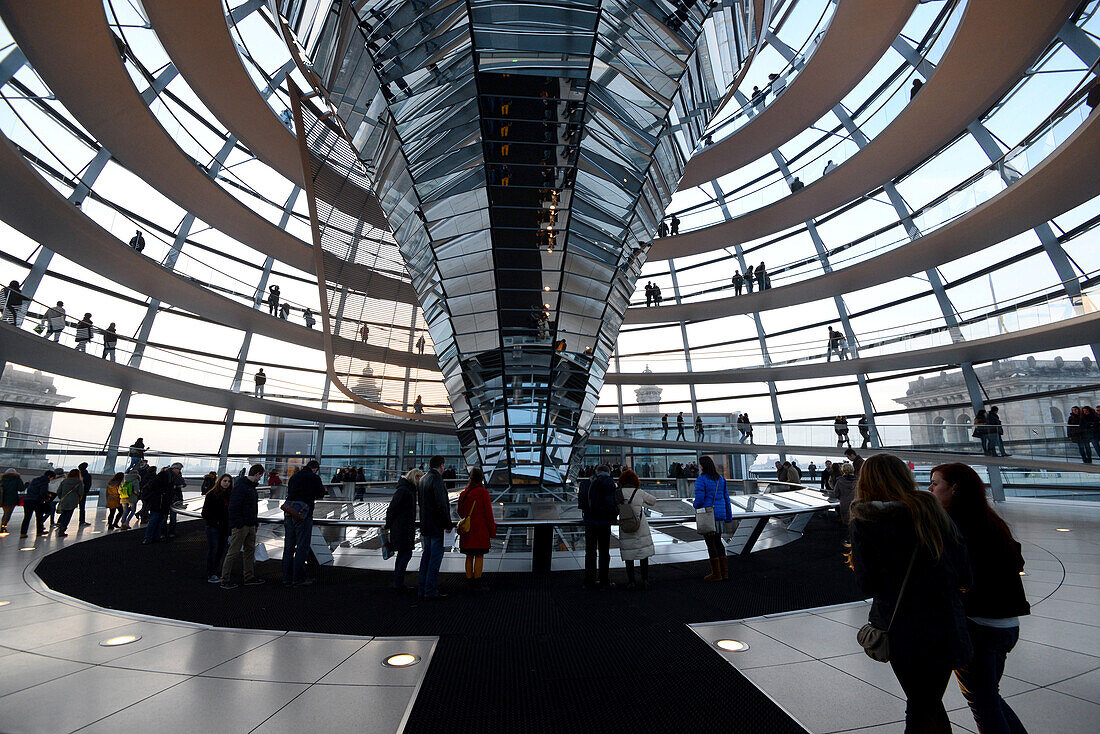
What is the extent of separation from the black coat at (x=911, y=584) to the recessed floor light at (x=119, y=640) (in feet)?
18.6

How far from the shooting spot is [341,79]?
37.7 ft

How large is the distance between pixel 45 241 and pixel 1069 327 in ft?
101

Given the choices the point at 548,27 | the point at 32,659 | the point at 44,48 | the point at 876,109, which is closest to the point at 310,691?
the point at 32,659

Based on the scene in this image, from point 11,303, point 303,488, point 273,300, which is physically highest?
point 273,300

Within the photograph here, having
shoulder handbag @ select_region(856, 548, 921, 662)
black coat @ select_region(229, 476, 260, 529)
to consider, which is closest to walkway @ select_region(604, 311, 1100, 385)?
shoulder handbag @ select_region(856, 548, 921, 662)

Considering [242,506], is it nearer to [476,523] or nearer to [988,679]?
[476,523]

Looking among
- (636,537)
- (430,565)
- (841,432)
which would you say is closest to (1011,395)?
(841,432)

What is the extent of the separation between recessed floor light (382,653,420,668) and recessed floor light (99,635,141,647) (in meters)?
2.34

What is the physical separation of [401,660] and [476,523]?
2585 mm

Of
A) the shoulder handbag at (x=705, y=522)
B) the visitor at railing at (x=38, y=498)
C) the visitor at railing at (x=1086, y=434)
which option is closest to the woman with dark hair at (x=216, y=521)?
the shoulder handbag at (x=705, y=522)

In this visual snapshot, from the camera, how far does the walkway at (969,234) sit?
1420 cm

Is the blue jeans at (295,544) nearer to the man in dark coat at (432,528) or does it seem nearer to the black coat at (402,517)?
the black coat at (402,517)

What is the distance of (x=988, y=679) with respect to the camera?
260 centimetres

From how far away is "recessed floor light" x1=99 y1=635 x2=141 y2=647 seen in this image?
184 inches
